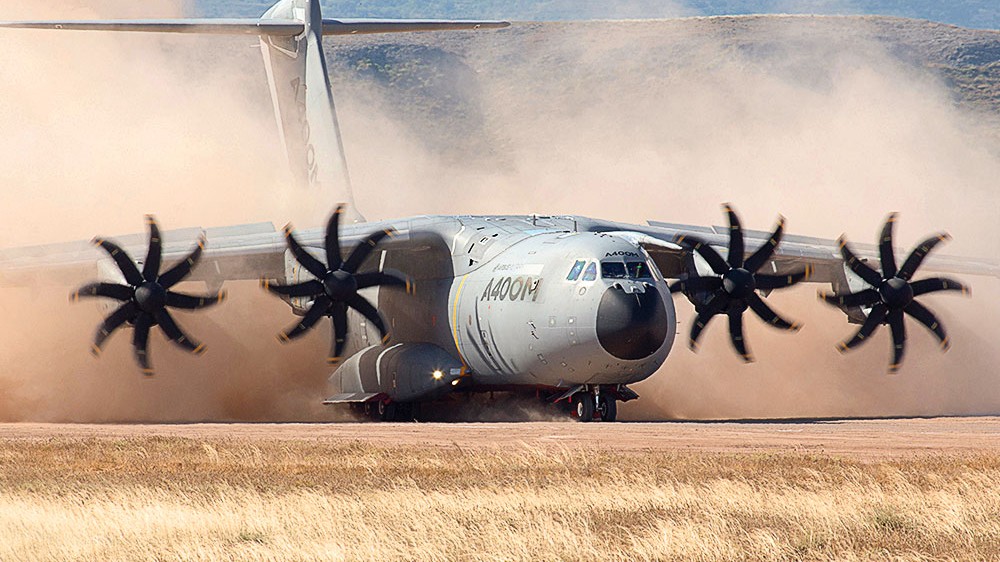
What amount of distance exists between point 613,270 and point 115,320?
828 cm

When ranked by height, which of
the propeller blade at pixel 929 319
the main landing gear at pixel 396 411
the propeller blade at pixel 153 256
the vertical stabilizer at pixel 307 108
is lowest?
the main landing gear at pixel 396 411

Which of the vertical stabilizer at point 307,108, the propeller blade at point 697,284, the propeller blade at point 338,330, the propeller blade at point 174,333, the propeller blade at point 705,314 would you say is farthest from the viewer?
the vertical stabilizer at point 307,108

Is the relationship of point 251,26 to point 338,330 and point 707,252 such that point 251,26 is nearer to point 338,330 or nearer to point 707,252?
point 338,330

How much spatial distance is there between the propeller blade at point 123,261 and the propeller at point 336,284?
2.23 meters

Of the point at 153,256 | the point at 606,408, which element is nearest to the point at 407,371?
the point at 606,408

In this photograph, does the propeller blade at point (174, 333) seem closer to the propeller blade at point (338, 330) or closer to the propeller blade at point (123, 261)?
the propeller blade at point (123, 261)

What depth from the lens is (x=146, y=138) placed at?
44.0m

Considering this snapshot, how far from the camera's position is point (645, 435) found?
20812 mm

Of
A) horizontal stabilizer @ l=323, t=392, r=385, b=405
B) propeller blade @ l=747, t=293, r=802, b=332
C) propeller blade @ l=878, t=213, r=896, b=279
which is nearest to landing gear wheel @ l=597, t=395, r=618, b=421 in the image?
propeller blade @ l=747, t=293, r=802, b=332

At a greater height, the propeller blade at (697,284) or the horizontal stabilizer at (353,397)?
the propeller blade at (697,284)

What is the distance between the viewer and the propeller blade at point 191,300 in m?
24.9

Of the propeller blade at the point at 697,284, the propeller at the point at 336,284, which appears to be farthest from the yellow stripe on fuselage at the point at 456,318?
the propeller blade at the point at 697,284

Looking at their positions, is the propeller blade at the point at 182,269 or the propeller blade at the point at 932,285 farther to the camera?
the propeller blade at the point at 932,285

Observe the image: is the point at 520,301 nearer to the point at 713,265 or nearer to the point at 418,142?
the point at 713,265
